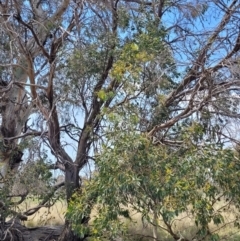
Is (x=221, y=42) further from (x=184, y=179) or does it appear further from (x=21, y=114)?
(x=21, y=114)

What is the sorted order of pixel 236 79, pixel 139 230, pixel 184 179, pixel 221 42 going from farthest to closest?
pixel 139 230 < pixel 221 42 < pixel 236 79 < pixel 184 179

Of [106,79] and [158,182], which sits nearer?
[158,182]

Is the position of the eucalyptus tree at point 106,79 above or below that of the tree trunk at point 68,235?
above

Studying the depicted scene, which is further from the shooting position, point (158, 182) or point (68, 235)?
point (68, 235)

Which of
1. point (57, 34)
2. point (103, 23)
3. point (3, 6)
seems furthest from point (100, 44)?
point (3, 6)

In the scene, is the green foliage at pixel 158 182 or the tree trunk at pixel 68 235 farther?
the tree trunk at pixel 68 235

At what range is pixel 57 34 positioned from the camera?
10.7 meters

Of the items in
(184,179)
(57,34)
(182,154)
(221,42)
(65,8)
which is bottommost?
(184,179)

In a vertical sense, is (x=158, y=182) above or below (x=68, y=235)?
below

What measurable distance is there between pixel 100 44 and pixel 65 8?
1808mm

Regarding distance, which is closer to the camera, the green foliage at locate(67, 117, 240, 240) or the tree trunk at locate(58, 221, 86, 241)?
the green foliage at locate(67, 117, 240, 240)

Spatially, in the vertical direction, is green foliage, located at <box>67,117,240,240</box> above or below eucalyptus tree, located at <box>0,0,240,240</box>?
below

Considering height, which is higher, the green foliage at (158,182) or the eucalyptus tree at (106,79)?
the eucalyptus tree at (106,79)

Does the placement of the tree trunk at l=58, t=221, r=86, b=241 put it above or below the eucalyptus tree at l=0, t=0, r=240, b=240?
below
